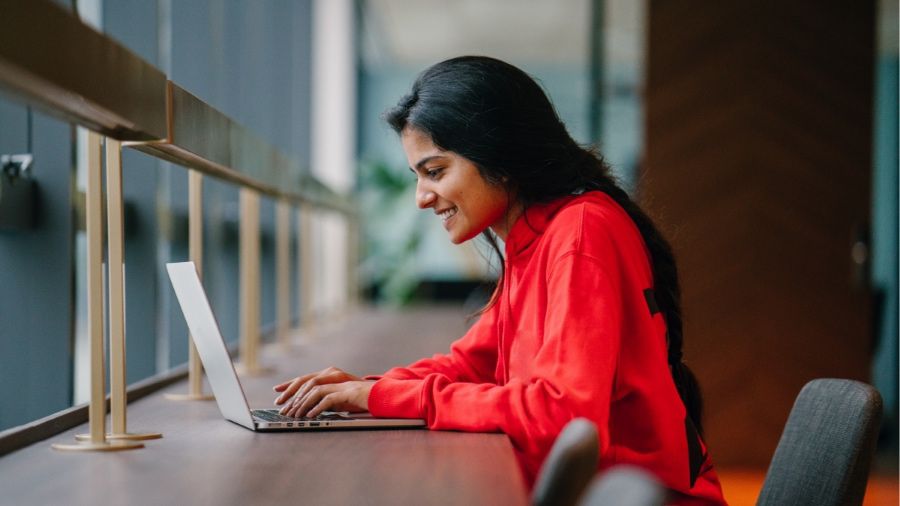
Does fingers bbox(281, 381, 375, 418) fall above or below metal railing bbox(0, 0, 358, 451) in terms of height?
below

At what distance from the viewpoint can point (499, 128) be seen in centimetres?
162

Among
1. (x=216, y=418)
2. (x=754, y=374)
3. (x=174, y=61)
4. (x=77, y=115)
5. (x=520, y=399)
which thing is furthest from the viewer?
(x=754, y=374)

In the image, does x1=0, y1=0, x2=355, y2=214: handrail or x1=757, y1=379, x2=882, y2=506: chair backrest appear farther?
x1=757, y1=379, x2=882, y2=506: chair backrest

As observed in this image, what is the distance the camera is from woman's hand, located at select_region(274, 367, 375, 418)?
158 centimetres

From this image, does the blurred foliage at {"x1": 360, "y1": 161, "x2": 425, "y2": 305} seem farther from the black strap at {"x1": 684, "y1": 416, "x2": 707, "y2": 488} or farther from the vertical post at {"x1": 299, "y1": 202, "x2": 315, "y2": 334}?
the black strap at {"x1": 684, "y1": 416, "x2": 707, "y2": 488}

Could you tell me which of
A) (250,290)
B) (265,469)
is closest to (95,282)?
(265,469)

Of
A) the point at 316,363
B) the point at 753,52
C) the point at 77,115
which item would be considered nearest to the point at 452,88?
the point at 77,115

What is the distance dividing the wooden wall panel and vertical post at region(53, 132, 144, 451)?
317cm

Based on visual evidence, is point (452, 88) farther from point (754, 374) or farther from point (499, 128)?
point (754, 374)

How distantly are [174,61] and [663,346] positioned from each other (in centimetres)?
239

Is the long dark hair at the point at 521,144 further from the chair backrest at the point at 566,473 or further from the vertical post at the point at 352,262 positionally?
the vertical post at the point at 352,262

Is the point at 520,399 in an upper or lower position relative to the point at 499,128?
lower

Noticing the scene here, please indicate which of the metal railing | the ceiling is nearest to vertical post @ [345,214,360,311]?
the ceiling

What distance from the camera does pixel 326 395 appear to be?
159 centimetres
